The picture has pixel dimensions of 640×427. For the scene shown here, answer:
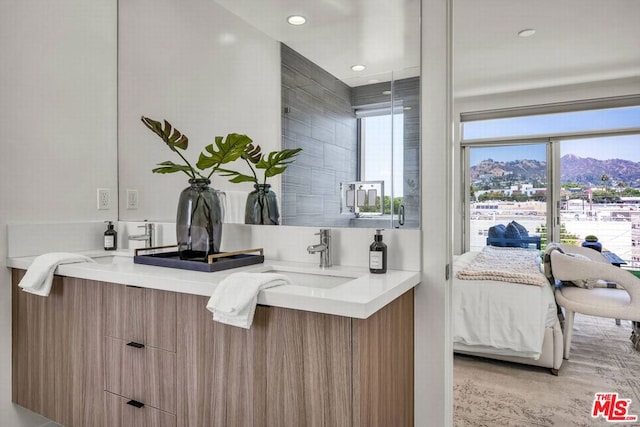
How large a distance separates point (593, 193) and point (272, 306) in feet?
16.5

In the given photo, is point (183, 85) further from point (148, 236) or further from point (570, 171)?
point (570, 171)

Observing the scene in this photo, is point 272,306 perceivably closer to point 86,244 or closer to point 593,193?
point 86,244

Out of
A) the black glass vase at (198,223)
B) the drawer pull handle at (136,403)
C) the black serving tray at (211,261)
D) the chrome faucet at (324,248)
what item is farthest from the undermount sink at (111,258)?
the chrome faucet at (324,248)

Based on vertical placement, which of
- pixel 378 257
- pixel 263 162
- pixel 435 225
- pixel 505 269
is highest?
pixel 263 162

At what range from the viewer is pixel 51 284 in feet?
4.90

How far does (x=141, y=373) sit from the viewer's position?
1.35 metres

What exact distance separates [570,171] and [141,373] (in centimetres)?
521

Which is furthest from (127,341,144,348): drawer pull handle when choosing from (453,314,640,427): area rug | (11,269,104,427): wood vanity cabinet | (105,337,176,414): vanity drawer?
(453,314,640,427): area rug

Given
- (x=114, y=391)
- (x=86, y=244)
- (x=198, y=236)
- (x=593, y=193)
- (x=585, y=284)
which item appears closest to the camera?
(x=114, y=391)

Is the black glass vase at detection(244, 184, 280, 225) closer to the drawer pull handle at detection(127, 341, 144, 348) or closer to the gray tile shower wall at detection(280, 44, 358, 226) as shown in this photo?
the gray tile shower wall at detection(280, 44, 358, 226)

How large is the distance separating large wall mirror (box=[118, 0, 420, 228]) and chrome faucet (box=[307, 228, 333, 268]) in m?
0.09

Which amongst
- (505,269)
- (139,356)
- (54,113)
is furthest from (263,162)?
(505,269)

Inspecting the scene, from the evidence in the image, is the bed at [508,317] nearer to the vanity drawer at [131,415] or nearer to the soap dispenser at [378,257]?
the soap dispenser at [378,257]

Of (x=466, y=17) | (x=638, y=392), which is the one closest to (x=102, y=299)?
(x=638, y=392)
